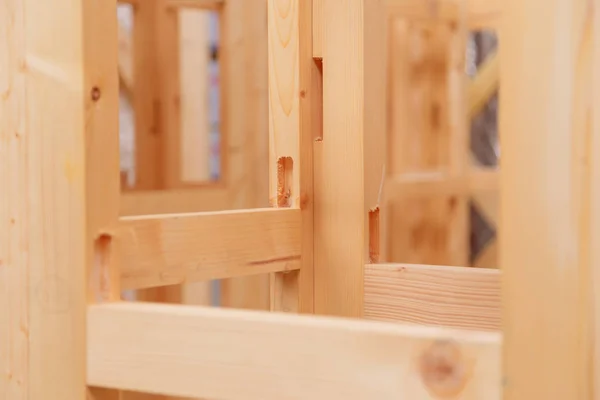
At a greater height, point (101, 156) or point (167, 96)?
point (167, 96)

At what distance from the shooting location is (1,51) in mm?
1097

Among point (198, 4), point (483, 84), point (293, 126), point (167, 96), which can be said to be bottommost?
point (293, 126)

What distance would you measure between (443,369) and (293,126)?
66 centimetres

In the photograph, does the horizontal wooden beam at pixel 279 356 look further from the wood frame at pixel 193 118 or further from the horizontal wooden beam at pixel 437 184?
the horizontal wooden beam at pixel 437 184

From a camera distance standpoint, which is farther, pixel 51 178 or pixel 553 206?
pixel 51 178

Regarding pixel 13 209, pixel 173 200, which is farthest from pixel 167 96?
pixel 13 209

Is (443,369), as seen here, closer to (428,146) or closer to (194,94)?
(194,94)

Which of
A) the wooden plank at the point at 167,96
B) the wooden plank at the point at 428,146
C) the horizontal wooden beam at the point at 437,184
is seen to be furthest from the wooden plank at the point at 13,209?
the wooden plank at the point at 428,146

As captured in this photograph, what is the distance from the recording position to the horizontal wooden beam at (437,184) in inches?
150

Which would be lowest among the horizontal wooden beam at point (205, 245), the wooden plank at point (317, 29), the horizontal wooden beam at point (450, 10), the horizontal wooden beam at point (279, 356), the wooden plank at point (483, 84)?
the horizontal wooden beam at point (279, 356)

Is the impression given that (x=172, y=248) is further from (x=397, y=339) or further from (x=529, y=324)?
(x=529, y=324)

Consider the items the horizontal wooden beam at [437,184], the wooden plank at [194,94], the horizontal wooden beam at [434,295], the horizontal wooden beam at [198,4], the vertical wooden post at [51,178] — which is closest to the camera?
the vertical wooden post at [51,178]

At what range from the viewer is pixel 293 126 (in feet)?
4.58

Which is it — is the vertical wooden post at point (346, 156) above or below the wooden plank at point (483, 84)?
below
